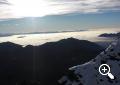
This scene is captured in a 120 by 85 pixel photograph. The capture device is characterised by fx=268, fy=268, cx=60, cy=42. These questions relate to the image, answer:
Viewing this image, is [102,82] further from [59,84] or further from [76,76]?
[59,84]

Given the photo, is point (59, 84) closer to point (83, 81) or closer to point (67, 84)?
point (67, 84)

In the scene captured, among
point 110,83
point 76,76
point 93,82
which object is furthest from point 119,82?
point 76,76

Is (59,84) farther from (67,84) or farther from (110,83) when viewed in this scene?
(110,83)

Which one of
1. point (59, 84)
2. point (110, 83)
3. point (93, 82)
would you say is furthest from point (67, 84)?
point (110, 83)

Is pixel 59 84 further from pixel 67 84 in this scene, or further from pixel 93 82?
pixel 93 82

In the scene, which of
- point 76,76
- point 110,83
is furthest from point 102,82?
point 76,76

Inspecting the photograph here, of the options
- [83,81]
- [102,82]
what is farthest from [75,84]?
[102,82]
